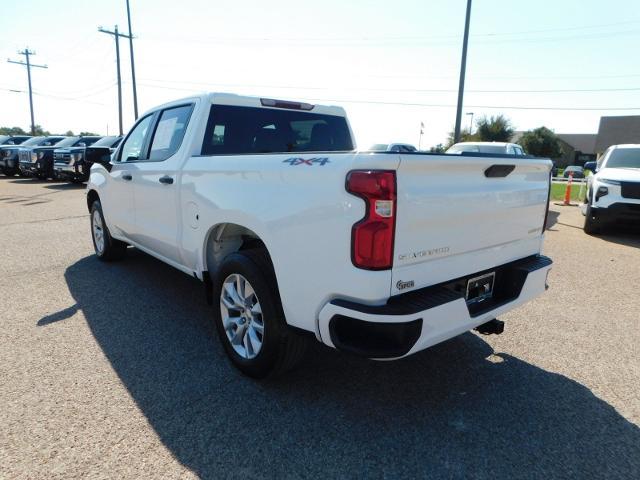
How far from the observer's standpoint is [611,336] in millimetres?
3803

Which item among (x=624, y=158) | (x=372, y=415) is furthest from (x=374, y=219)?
(x=624, y=158)

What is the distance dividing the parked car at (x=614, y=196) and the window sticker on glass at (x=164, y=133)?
26.3 ft

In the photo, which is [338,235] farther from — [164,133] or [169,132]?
[164,133]

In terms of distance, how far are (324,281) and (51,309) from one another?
3260 millimetres

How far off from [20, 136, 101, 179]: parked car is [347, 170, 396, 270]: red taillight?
61.7ft

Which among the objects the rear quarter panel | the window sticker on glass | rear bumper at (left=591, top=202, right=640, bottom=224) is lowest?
rear bumper at (left=591, top=202, right=640, bottom=224)

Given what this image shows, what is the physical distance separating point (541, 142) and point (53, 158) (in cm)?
5836

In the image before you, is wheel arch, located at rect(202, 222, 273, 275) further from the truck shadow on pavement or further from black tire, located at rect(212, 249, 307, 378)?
the truck shadow on pavement

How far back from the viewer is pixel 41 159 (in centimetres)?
1803

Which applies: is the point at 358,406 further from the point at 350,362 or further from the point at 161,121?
the point at 161,121

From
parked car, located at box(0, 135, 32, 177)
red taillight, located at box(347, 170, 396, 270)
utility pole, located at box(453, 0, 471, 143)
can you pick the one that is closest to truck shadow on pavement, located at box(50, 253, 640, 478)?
red taillight, located at box(347, 170, 396, 270)

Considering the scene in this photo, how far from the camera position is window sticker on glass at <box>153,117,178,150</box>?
4039 millimetres

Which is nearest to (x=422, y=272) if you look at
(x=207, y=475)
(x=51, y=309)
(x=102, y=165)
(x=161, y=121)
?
(x=207, y=475)

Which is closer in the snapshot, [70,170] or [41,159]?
[70,170]
